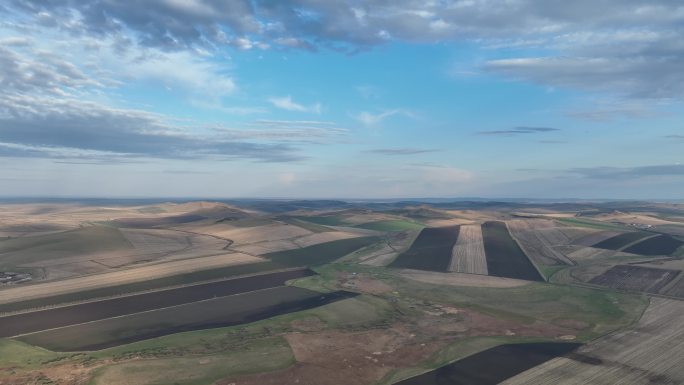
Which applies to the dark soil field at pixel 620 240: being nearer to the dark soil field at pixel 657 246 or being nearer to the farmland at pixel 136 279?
the dark soil field at pixel 657 246

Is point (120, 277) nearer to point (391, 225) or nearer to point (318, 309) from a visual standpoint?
point (318, 309)

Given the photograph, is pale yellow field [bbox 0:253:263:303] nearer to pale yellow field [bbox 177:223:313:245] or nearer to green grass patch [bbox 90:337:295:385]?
pale yellow field [bbox 177:223:313:245]

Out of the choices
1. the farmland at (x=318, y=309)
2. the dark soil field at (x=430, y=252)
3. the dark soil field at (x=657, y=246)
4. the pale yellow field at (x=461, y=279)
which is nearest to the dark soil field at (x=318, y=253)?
the farmland at (x=318, y=309)

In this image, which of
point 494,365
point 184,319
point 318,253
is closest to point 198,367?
point 184,319

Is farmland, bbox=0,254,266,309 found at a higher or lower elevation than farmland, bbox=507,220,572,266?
lower

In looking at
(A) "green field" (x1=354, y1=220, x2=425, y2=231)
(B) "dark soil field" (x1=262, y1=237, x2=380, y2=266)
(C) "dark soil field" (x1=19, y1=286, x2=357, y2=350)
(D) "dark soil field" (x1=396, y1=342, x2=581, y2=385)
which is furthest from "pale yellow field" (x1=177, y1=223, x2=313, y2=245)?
(D) "dark soil field" (x1=396, y1=342, x2=581, y2=385)

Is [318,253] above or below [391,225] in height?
below
